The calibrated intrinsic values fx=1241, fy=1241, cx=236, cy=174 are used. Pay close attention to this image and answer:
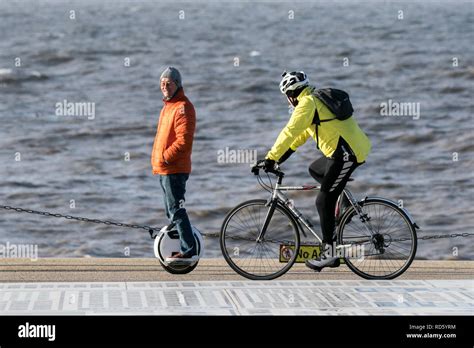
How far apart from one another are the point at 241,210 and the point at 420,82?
102ft

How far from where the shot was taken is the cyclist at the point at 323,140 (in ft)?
30.6

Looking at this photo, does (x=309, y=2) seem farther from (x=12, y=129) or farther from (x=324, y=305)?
(x=324, y=305)

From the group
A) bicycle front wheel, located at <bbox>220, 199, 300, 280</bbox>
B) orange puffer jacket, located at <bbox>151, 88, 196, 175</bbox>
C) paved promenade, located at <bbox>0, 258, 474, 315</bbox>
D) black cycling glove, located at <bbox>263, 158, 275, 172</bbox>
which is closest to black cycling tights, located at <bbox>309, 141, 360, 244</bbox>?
bicycle front wheel, located at <bbox>220, 199, 300, 280</bbox>

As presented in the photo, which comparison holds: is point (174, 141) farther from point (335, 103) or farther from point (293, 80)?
point (335, 103)

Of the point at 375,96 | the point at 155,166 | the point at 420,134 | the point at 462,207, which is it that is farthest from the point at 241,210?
the point at 375,96

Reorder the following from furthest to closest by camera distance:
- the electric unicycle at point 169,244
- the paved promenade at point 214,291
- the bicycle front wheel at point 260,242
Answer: the electric unicycle at point 169,244, the bicycle front wheel at point 260,242, the paved promenade at point 214,291

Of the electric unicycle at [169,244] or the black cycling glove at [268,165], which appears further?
the electric unicycle at [169,244]

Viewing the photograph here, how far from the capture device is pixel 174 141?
950 cm

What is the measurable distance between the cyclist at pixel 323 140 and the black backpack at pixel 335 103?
0.08 ft

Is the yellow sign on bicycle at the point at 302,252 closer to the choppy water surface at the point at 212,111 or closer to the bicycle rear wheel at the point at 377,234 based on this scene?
the bicycle rear wheel at the point at 377,234

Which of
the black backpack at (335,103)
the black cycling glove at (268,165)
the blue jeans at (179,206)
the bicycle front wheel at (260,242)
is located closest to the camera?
the black backpack at (335,103)

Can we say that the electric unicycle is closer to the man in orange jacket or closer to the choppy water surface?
the man in orange jacket

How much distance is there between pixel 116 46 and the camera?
2149 inches

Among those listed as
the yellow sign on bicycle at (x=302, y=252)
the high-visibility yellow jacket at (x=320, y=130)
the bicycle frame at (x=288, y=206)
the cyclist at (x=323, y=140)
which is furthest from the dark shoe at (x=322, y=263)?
the high-visibility yellow jacket at (x=320, y=130)
